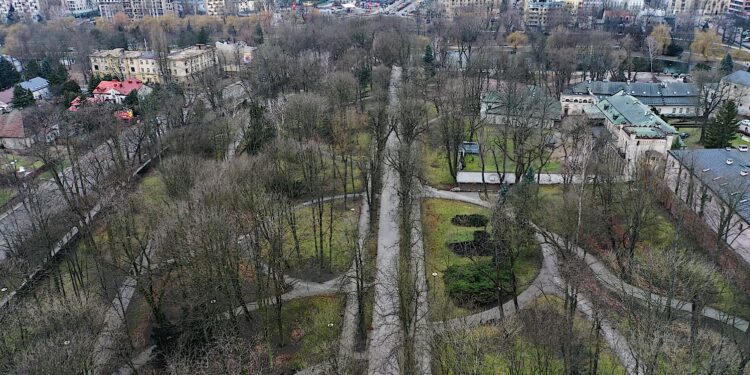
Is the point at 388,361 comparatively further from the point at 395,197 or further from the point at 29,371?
the point at 395,197

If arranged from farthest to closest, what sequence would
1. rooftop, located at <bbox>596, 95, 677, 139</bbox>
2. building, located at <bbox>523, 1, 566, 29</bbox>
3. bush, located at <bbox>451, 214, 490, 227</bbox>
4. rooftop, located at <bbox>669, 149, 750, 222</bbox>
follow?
building, located at <bbox>523, 1, 566, 29</bbox> < rooftop, located at <bbox>596, 95, 677, 139</bbox> < bush, located at <bbox>451, 214, 490, 227</bbox> < rooftop, located at <bbox>669, 149, 750, 222</bbox>

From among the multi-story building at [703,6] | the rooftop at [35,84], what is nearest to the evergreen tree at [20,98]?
the rooftop at [35,84]

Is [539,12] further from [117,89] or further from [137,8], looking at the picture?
[137,8]

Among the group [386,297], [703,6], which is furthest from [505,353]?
[703,6]

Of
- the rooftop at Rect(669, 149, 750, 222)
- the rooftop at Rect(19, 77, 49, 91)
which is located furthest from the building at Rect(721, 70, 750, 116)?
the rooftop at Rect(19, 77, 49, 91)

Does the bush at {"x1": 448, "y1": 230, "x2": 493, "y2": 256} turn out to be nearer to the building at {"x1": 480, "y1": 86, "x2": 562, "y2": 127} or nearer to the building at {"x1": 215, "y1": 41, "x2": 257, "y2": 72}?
the building at {"x1": 480, "y1": 86, "x2": 562, "y2": 127}

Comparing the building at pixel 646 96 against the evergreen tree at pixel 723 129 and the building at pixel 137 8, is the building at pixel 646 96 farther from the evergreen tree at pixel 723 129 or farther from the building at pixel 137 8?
the building at pixel 137 8
